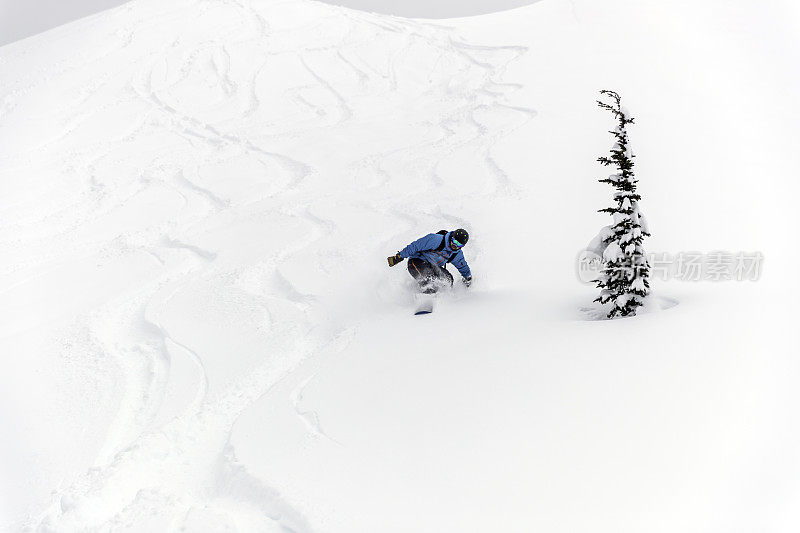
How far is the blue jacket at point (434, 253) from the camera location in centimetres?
891

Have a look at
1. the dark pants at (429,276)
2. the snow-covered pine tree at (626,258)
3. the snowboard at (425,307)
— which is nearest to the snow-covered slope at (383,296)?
the snowboard at (425,307)

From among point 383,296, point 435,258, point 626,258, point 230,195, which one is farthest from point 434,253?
point 230,195

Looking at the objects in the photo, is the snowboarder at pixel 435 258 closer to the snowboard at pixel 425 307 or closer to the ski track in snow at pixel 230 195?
the snowboard at pixel 425 307

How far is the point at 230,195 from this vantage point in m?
14.5

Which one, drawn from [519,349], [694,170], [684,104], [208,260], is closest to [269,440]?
[519,349]

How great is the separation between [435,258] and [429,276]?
0.31 meters

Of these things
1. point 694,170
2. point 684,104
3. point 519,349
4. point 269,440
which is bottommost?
point 269,440

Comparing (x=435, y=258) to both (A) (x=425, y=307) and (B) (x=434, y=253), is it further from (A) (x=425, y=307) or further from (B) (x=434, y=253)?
(A) (x=425, y=307)

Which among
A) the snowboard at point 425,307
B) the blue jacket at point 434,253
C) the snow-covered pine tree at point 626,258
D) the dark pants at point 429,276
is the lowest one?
the snowboard at point 425,307

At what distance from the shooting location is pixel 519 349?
6656 mm

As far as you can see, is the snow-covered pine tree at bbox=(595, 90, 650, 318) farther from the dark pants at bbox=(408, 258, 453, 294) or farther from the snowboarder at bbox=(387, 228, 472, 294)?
the dark pants at bbox=(408, 258, 453, 294)

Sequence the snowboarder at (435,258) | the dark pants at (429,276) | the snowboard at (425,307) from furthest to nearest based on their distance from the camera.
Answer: the dark pants at (429,276), the snowboarder at (435,258), the snowboard at (425,307)

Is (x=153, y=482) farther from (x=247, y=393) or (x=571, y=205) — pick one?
(x=571, y=205)

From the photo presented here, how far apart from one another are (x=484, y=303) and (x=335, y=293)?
2.54m
